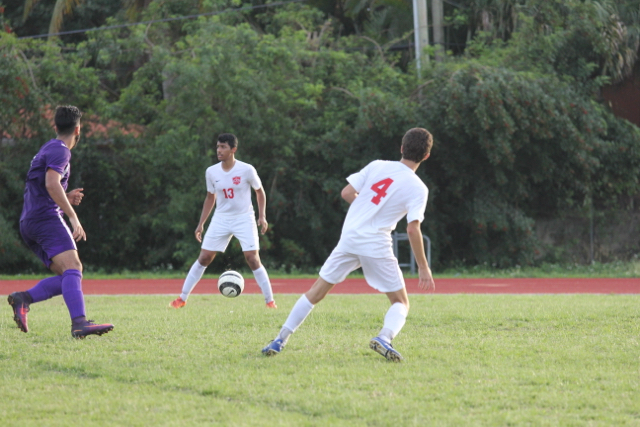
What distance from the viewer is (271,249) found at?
65.6ft

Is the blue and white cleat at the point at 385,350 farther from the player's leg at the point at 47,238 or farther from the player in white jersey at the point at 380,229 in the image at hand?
the player's leg at the point at 47,238

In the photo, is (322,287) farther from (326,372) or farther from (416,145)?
(416,145)

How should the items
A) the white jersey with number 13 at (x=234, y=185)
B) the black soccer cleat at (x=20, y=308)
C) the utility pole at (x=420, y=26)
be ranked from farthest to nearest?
the utility pole at (x=420, y=26)
the white jersey with number 13 at (x=234, y=185)
the black soccer cleat at (x=20, y=308)

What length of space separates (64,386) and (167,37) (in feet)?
62.0

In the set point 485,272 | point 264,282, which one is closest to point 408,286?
point 485,272

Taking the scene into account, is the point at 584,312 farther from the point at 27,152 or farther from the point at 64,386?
the point at 27,152

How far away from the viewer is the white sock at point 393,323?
5.88 m

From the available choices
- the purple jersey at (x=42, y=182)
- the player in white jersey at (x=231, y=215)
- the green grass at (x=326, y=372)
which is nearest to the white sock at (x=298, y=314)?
the green grass at (x=326, y=372)

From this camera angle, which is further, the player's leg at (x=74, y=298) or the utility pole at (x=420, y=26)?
the utility pole at (x=420, y=26)

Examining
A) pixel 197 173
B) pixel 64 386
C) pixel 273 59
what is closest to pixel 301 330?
pixel 64 386

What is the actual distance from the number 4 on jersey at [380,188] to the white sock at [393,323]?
84cm

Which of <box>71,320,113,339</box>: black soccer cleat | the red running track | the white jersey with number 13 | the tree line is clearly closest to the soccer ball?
the white jersey with number 13

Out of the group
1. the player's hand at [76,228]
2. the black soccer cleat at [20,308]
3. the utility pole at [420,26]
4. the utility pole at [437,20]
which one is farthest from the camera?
the utility pole at [437,20]

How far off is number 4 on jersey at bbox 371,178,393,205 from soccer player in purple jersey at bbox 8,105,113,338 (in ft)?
7.98
